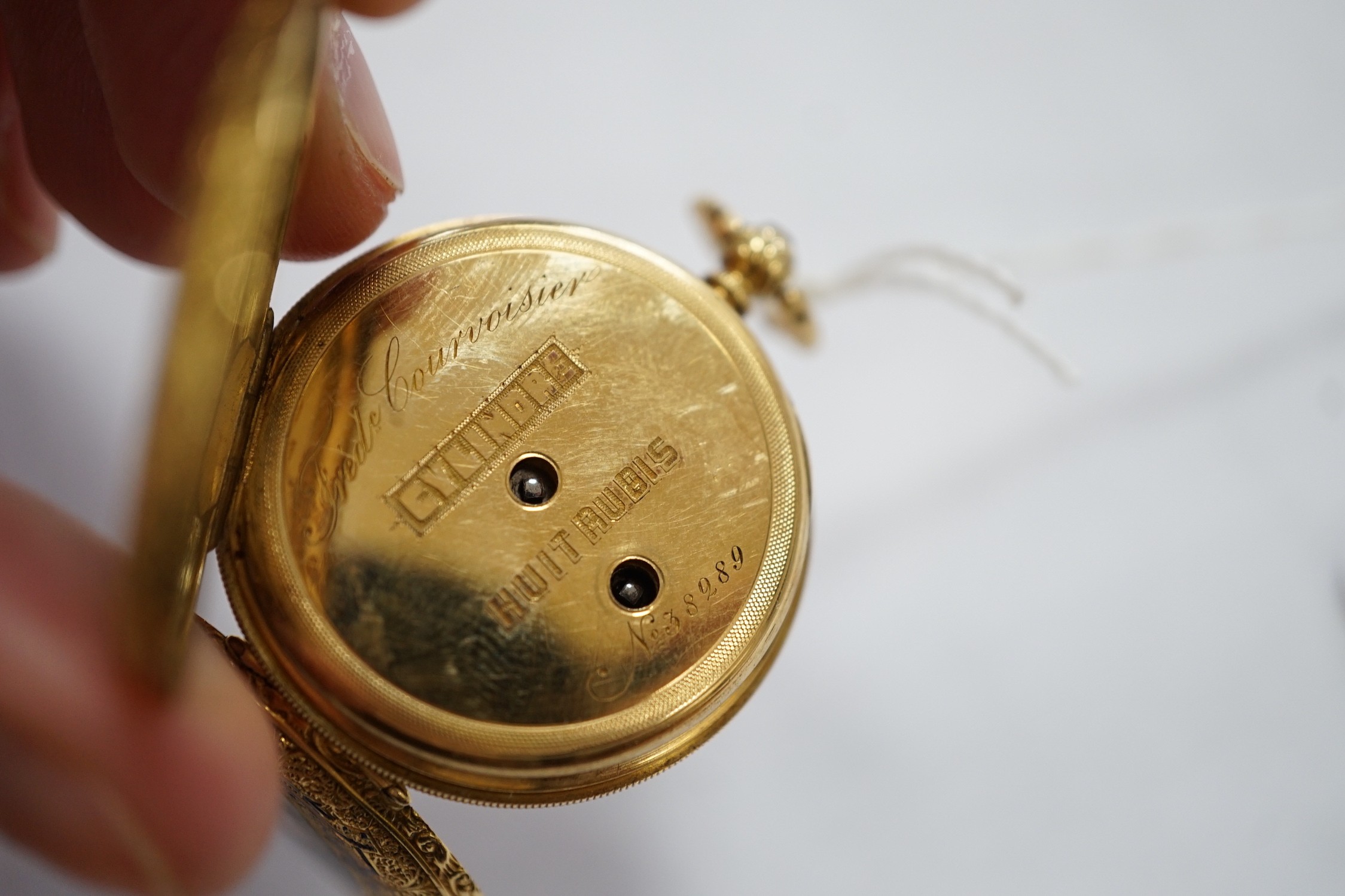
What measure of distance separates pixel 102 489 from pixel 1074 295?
116 cm

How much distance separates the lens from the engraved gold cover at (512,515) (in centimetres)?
70

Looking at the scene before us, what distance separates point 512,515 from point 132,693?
10.3 inches

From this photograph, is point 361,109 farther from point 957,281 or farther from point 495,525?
point 957,281

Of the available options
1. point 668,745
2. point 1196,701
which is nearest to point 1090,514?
point 1196,701

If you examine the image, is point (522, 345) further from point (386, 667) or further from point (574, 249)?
point (386, 667)

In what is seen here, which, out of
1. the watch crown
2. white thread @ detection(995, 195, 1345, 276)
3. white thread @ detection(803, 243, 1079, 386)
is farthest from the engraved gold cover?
white thread @ detection(995, 195, 1345, 276)

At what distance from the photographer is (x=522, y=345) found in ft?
2.52

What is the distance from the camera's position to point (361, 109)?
83 centimetres

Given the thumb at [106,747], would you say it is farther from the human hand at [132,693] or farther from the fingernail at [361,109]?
the fingernail at [361,109]

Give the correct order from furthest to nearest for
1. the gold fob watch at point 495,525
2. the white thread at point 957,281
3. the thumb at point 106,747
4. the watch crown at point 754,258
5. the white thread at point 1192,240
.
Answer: the white thread at point 1192,240, the white thread at point 957,281, the watch crown at point 754,258, the gold fob watch at point 495,525, the thumb at point 106,747

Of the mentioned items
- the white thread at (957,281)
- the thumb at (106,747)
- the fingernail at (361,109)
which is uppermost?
the white thread at (957,281)

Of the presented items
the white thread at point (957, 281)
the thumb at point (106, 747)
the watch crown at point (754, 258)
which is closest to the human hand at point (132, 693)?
the thumb at point (106, 747)

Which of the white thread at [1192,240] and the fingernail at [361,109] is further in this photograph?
the white thread at [1192,240]

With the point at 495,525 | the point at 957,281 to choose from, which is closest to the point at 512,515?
the point at 495,525
